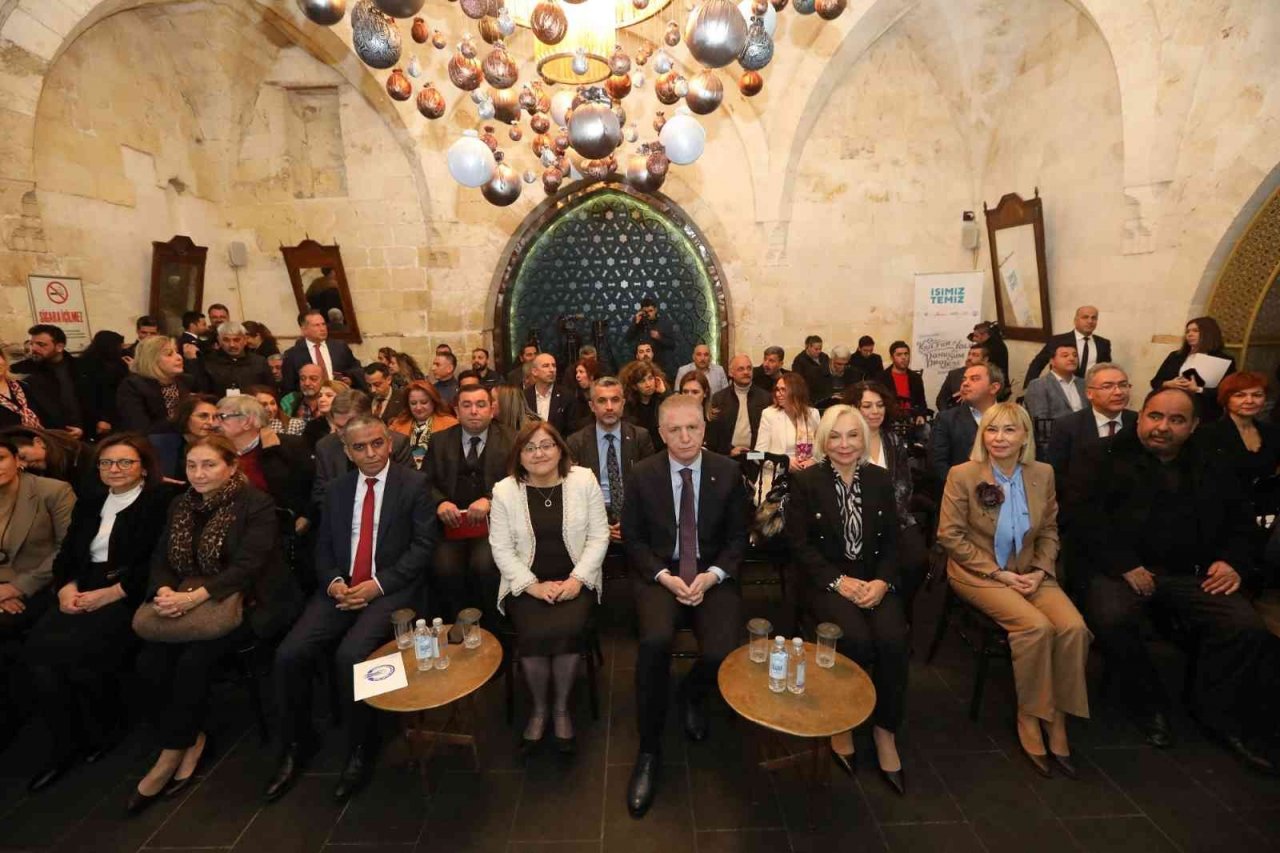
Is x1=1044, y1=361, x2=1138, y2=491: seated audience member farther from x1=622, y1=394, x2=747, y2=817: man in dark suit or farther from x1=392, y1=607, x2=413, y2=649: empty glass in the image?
x1=392, y1=607, x2=413, y2=649: empty glass

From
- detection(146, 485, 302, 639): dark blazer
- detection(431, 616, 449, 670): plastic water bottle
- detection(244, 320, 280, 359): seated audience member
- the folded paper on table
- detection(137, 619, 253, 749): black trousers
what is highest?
detection(244, 320, 280, 359): seated audience member

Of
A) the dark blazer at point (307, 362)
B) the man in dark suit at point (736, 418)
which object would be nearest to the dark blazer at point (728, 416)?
the man in dark suit at point (736, 418)

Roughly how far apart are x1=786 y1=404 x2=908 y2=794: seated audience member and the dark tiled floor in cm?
42

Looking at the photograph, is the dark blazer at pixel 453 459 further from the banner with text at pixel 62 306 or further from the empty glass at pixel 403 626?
the banner with text at pixel 62 306

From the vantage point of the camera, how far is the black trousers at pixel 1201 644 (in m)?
2.54

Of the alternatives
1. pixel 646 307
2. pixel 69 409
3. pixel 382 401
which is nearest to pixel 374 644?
pixel 382 401

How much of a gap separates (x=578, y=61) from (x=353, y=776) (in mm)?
3648

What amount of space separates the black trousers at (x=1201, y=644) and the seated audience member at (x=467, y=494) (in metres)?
3.14

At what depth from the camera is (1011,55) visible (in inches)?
265

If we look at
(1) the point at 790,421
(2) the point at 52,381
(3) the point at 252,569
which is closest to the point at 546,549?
(3) the point at 252,569

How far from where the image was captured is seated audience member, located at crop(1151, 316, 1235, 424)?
429 centimetres

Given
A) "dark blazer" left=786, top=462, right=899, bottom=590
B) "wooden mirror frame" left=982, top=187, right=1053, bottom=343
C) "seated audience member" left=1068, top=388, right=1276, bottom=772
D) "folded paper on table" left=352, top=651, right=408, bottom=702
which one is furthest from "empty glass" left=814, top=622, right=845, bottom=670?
"wooden mirror frame" left=982, top=187, right=1053, bottom=343

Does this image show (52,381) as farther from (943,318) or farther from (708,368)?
(943,318)

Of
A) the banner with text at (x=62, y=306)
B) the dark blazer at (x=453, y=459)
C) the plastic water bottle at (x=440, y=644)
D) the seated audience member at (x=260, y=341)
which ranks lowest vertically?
the plastic water bottle at (x=440, y=644)
